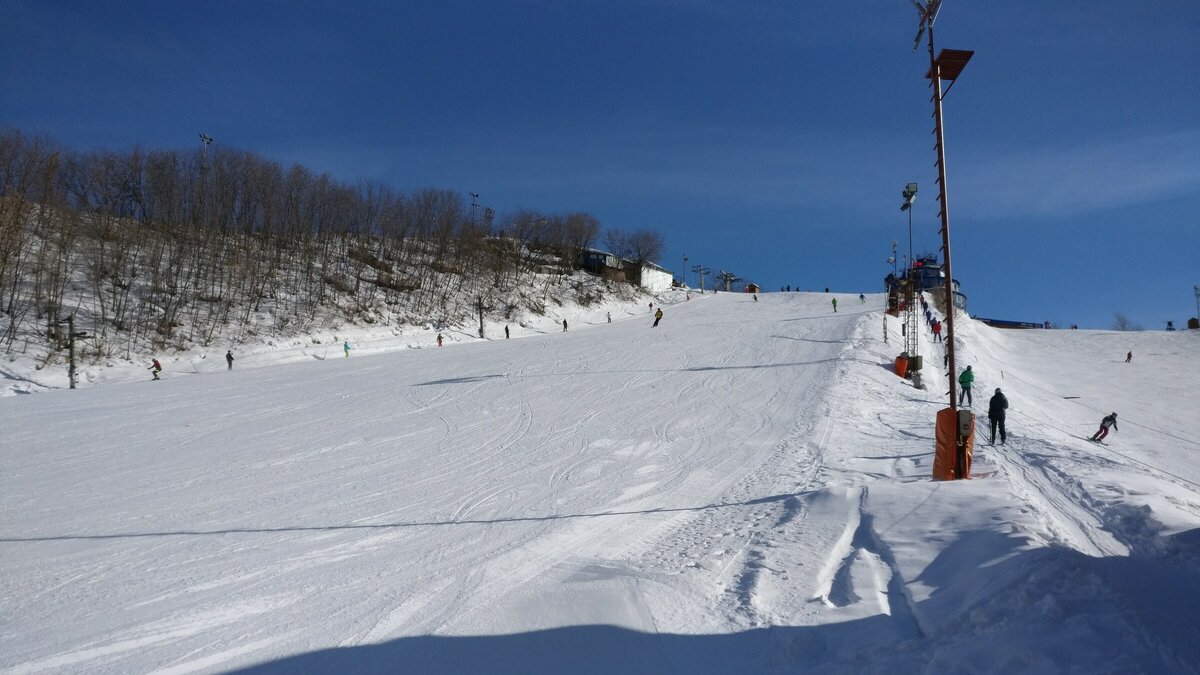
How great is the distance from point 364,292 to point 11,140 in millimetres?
25798

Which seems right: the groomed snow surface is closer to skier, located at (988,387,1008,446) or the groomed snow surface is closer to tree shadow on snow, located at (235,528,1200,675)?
tree shadow on snow, located at (235,528,1200,675)

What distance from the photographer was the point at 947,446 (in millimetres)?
10281

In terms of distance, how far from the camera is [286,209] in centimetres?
6525

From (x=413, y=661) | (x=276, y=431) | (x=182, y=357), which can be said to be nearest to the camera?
(x=413, y=661)

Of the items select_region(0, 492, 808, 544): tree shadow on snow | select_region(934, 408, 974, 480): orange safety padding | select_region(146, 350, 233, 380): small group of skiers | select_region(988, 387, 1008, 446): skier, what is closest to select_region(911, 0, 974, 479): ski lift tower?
select_region(934, 408, 974, 480): orange safety padding

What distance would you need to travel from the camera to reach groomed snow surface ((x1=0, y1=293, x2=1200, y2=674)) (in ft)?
17.5

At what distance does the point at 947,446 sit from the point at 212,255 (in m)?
58.9

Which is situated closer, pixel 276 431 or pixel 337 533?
pixel 337 533

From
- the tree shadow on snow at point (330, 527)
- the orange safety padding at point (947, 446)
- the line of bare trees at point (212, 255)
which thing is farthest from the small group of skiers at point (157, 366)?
the orange safety padding at point (947, 446)

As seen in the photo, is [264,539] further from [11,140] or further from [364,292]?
[364,292]

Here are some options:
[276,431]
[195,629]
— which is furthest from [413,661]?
[276,431]

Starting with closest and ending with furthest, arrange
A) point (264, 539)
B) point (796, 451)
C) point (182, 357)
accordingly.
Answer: point (264, 539) → point (796, 451) → point (182, 357)

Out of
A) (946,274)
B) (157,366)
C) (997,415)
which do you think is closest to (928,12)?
(946,274)

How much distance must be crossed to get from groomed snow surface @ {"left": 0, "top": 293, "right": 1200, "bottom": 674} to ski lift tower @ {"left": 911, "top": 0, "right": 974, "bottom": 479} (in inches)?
31.7
